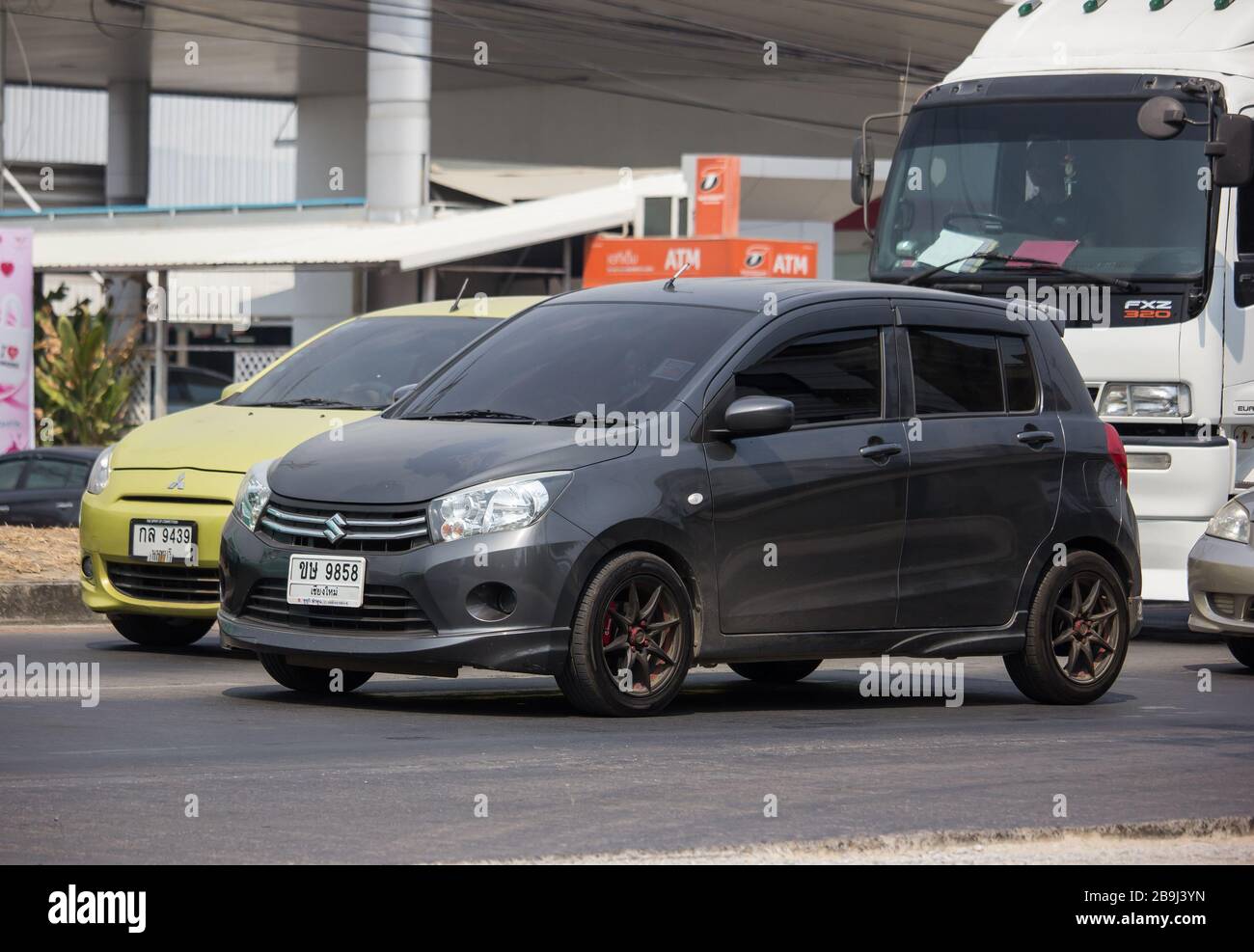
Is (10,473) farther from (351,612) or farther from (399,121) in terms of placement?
(399,121)

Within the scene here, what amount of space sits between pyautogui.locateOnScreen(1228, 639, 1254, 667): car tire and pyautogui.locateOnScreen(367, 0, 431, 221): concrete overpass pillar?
27672 millimetres

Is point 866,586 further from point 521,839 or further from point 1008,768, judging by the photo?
point 521,839

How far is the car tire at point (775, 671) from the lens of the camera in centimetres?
1091

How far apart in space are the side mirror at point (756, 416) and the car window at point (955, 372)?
1018mm

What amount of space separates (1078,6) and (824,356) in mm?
7417

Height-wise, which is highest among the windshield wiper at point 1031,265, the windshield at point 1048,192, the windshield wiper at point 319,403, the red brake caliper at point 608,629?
the windshield at point 1048,192

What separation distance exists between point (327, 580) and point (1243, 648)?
6731 mm

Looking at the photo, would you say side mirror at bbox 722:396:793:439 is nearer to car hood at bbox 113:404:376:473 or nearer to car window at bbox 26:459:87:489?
car hood at bbox 113:404:376:473

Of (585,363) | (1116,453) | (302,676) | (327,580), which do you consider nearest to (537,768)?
(327,580)

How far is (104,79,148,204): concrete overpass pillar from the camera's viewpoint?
54156 mm

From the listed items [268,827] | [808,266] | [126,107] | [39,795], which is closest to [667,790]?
[268,827]

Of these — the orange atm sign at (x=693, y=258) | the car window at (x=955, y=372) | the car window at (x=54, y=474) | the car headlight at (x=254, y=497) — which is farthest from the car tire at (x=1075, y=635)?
the orange atm sign at (x=693, y=258)

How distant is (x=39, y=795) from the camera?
6.57m

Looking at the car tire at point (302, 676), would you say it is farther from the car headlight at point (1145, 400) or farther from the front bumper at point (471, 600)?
the car headlight at point (1145, 400)
